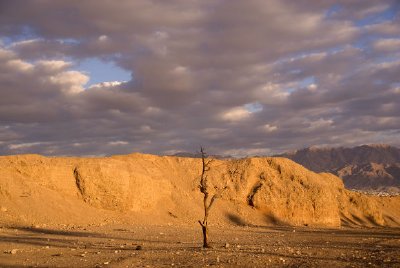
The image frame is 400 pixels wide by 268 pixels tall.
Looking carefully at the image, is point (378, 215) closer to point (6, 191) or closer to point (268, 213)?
point (268, 213)

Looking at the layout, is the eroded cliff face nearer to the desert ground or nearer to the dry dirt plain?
the desert ground

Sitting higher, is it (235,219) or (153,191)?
(153,191)

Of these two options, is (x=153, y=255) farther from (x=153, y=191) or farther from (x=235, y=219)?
(x=235, y=219)

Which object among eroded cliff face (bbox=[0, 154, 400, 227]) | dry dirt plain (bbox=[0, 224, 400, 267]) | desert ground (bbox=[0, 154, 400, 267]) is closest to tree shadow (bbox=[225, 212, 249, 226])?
eroded cliff face (bbox=[0, 154, 400, 227])

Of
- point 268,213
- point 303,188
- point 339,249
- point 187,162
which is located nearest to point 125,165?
point 187,162

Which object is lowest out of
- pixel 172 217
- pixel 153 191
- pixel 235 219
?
pixel 235 219

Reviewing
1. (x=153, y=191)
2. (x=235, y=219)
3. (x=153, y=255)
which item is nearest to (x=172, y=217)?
(x=153, y=191)

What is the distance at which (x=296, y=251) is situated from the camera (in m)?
21.2

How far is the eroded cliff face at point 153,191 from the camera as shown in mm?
37406

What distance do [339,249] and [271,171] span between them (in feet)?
119

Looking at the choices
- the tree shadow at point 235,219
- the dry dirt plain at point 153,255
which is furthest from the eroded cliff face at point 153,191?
the dry dirt plain at point 153,255

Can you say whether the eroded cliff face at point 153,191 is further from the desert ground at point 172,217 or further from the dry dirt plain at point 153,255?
the dry dirt plain at point 153,255

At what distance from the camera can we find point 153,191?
4728 centimetres

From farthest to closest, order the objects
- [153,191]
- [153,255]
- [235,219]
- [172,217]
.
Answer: [235,219], [153,191], [172,217], [153,255]
